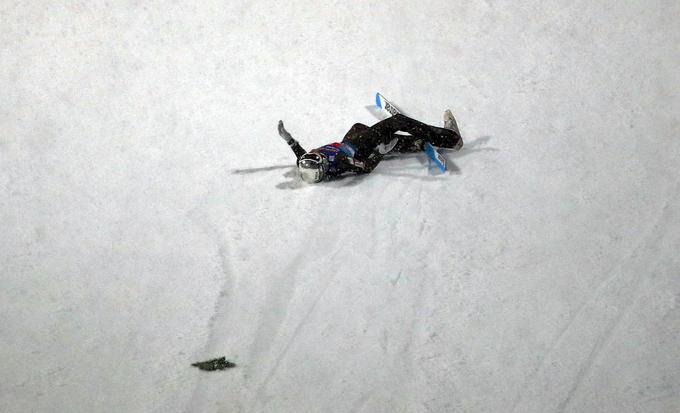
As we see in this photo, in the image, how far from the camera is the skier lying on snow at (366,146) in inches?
333

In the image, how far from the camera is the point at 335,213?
858 centimetres

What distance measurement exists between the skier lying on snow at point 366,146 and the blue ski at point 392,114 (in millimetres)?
85

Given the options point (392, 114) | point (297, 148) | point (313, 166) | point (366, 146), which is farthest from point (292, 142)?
point (392, 114)

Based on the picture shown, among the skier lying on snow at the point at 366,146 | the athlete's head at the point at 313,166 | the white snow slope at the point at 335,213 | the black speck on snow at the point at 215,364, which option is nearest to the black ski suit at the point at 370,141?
the skier lying on snow at the point at 366,146

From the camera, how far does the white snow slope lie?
279 inches

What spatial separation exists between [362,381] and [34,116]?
5.67 metres

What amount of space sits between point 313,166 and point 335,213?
58 centimetres

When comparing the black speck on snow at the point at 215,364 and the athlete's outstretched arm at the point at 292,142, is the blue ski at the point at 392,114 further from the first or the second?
the black speck on snow at the point at 215,364

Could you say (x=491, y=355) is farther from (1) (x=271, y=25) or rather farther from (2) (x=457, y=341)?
(1) (x=271, y=25)

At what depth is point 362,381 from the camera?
23.0 ft

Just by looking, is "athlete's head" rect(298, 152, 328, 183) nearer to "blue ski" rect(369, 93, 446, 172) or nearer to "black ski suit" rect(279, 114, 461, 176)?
"black ski suit" rect(279, 114, 461, 176)

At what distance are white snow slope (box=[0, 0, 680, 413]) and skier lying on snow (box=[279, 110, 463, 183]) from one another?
258 mm

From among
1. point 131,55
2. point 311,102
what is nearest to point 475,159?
point 311,102

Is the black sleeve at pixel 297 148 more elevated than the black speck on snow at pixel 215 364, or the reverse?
the black sleeve at pixel 297 148
